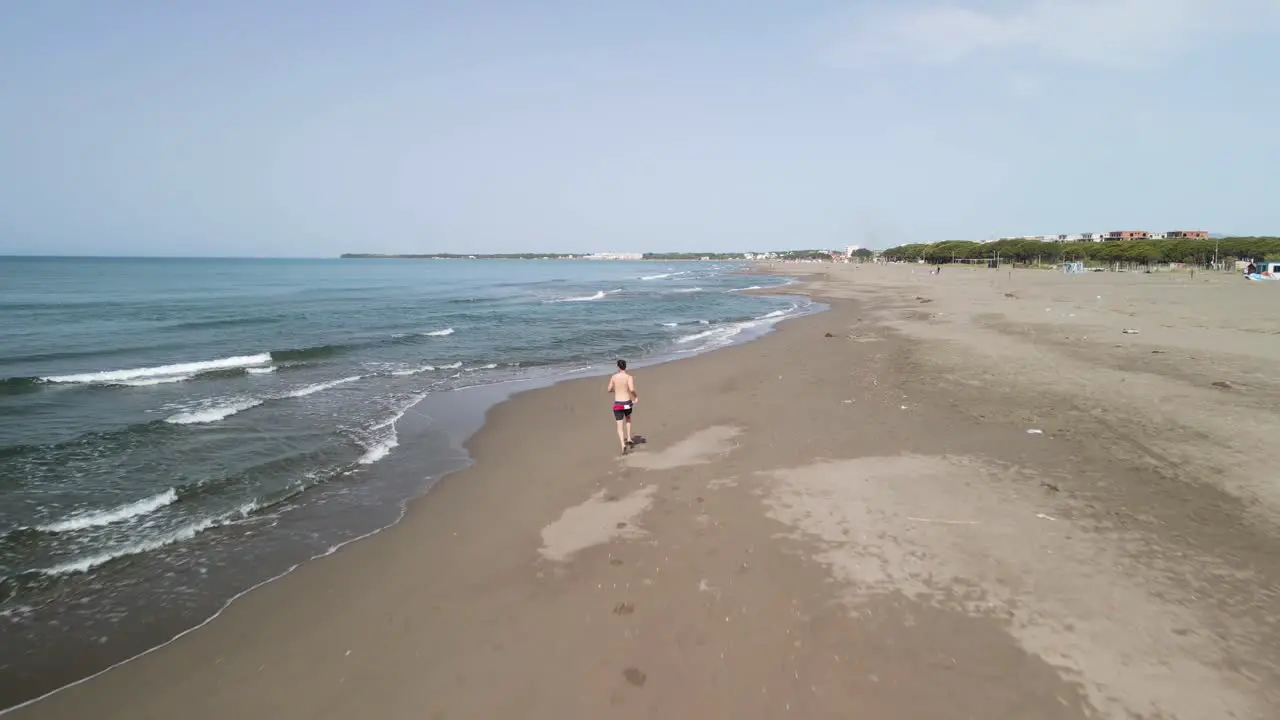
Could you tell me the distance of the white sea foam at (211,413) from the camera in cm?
1406

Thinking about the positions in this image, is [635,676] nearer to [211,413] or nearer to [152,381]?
[211,413]

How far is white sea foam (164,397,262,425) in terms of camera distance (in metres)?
14.1

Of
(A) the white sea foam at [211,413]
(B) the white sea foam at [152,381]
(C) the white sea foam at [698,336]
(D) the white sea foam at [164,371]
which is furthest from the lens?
(C) the white sea foam at [698,336]

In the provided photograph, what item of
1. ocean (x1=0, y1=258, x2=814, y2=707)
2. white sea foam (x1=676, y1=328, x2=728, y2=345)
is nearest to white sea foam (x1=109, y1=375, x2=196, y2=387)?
ocean (x1=0, y1=258, x2=814, y2=707)

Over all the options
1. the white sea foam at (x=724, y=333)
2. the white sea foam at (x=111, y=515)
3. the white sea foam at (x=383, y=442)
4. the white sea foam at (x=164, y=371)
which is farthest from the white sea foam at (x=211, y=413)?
the white sea foam at (x=724, y=333)

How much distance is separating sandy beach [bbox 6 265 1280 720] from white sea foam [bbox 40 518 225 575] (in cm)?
252

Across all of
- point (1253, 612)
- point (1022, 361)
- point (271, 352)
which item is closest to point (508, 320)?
point (271, 352)

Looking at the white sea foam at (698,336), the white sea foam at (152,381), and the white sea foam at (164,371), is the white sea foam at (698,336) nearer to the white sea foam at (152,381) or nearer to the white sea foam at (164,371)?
the white sea foam at (164,371)

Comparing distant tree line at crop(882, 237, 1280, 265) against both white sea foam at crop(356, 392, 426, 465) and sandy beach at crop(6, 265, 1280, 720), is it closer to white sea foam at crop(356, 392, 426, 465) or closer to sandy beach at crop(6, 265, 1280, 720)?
sandy beach at crop(6, 265, 1280, 720)

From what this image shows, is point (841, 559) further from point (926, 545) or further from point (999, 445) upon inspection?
point (999, 445)

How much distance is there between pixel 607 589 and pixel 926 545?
3.80 metres

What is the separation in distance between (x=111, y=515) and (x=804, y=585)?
1021 centimetres

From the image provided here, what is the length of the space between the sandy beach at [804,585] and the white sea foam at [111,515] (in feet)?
13.3

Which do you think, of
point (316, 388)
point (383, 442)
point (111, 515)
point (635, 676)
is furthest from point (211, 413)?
point (635, 676)
